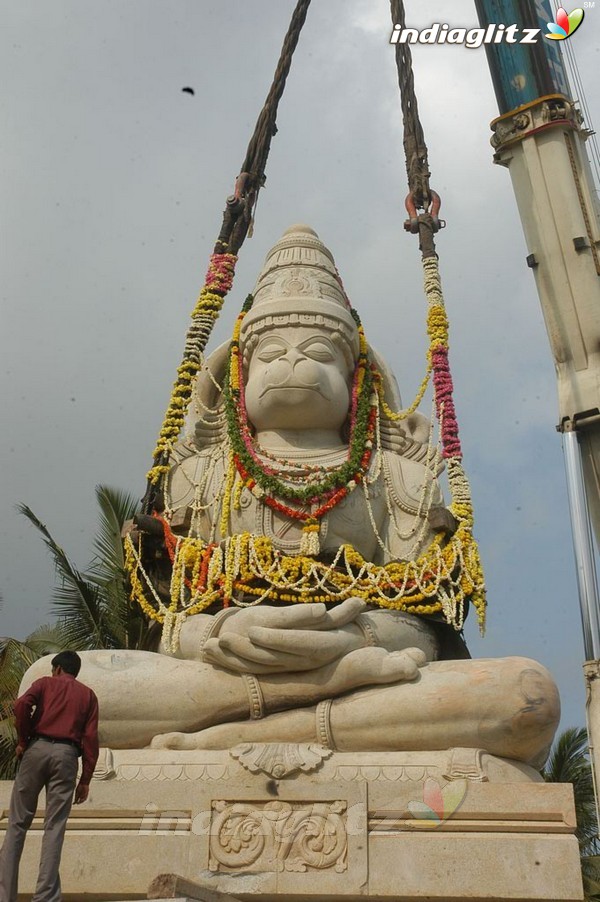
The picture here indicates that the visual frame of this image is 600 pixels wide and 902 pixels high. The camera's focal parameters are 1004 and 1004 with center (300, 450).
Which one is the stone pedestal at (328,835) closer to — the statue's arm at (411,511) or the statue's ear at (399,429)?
the statue's arm at (411,511)

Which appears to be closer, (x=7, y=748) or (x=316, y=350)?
(x=316, y=350)

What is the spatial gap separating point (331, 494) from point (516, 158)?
332 inches

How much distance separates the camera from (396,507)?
7477 millimetres

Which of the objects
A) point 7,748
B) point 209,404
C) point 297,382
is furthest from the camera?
point 7,748

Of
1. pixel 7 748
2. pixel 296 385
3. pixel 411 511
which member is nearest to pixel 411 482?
pixel 411 511

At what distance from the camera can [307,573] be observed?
6.85 metres

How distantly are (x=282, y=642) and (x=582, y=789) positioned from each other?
8.20 metres

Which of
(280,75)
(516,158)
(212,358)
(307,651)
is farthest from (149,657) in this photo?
(516,158)

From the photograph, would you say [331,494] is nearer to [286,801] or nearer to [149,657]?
[149,657]

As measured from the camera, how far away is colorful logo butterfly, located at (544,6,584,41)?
40.1 ft

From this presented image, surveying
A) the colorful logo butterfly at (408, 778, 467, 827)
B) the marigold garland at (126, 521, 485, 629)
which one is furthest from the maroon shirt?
A: the marigold garland at (126, 521, 485, 629)

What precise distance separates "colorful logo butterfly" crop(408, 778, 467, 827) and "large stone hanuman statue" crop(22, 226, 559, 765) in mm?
419

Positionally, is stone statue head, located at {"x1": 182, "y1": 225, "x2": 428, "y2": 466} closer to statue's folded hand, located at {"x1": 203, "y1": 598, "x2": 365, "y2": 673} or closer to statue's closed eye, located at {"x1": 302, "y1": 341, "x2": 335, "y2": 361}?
statue's closed eye, located at {"x1": 302, "y1": 341, "x2": 335, "y2": 361}

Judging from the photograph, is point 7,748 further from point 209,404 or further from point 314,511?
point 314,511
